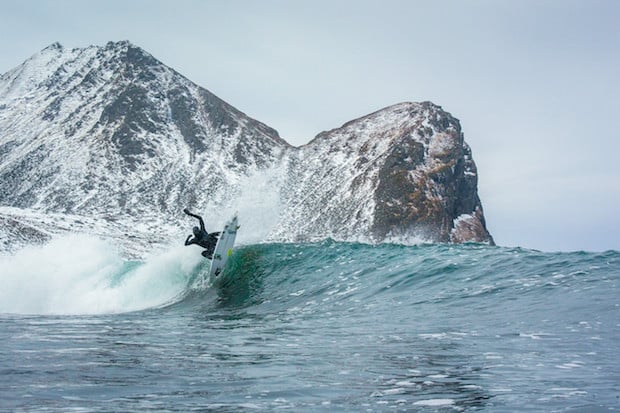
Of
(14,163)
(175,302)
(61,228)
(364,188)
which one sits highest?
(14,163)

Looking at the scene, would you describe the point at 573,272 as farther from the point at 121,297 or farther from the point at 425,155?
the point at 425,155

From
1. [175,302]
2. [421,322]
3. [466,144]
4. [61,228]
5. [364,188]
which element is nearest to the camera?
[421,322]

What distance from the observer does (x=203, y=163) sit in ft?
429

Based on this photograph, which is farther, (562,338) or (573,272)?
(573,272)

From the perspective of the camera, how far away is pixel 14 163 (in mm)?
126312

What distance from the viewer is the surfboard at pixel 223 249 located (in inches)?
944

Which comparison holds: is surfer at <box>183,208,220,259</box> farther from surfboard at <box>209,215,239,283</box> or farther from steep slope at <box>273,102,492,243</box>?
steep slope at <box>273,102,492,243</box>

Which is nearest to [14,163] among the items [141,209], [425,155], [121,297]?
[141,209]

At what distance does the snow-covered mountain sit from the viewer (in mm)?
108438

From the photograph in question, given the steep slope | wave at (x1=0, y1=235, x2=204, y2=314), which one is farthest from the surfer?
the steep slope

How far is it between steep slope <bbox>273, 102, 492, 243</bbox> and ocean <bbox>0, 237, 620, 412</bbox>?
7380cm

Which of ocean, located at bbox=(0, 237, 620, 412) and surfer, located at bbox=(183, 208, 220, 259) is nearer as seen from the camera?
ocean, located at bbox=(0, 237, 620, 412)

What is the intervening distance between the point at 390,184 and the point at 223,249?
290 feet

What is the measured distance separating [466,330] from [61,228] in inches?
2188
